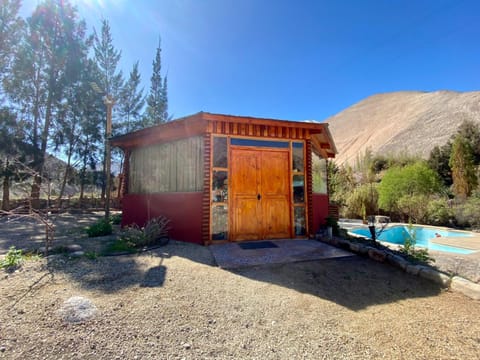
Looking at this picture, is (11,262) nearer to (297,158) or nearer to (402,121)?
(297,158)

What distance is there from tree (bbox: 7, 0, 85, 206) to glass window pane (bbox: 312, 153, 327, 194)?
528 inches

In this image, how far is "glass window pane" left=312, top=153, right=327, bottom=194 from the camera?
6.38 m

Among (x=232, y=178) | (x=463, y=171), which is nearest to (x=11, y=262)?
(x=232, y=178)

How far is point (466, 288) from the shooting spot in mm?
2840

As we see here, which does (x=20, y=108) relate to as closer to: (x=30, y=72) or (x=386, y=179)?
(x=30, y=72)

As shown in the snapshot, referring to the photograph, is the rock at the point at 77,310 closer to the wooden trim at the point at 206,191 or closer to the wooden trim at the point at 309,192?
the wooden trim at the point at 206,191

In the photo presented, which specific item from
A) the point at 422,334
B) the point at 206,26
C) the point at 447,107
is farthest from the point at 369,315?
the point at 447,107

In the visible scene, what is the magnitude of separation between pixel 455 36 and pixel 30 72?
67.1ft

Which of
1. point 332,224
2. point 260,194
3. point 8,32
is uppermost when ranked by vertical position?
point 8,32

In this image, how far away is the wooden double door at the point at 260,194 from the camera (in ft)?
16.5

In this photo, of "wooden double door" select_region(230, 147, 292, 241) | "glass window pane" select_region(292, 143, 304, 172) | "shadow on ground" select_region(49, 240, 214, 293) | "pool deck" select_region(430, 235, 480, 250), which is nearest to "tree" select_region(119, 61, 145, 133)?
"wooden double door" select_region(230, 147, 292, 241)

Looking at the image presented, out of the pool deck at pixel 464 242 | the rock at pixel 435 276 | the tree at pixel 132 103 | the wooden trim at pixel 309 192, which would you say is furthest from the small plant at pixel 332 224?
the tree at pixel 132 103

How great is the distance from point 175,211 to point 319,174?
13.6 ft

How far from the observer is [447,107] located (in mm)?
29125
